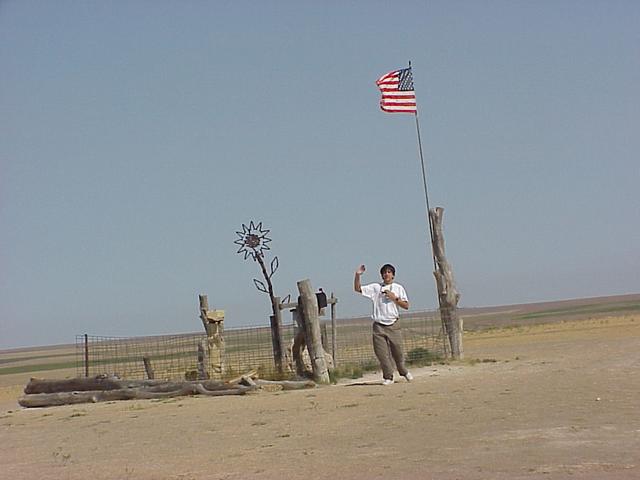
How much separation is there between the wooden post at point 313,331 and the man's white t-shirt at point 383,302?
1.86 metres

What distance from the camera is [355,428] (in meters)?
10.6

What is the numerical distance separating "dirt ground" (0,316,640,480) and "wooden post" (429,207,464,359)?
370 centimetres

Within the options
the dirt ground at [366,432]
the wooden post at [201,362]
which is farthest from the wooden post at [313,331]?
the wooden post at [201,362]

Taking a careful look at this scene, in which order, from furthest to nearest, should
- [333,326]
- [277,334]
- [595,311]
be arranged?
[595,311] < [333,326] < [277,334]

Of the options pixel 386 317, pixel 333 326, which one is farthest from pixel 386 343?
pixel 333 326

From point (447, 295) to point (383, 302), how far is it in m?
5.15

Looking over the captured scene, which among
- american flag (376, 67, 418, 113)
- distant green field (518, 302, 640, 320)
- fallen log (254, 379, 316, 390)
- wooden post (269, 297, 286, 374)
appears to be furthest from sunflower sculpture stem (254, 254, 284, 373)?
distant green field (518, 302, 640, 320)

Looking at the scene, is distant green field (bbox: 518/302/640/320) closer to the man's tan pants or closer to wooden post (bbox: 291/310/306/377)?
wooden post (bbox: 291/310/306/377)

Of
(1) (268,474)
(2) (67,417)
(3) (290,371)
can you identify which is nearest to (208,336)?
(3) (290,371)

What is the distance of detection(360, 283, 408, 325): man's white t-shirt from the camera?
597 inches

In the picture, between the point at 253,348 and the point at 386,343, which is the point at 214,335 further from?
the point at 386,343

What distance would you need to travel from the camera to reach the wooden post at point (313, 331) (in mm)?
16656

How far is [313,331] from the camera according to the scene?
16844 mm

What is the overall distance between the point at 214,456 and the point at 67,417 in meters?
5.79
